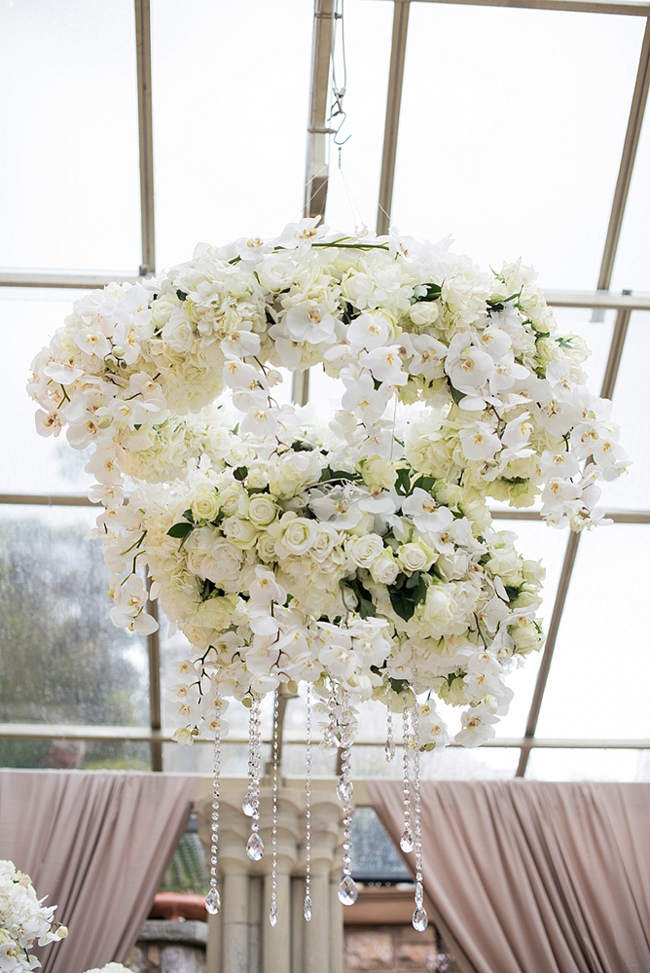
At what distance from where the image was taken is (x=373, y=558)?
1.29 m

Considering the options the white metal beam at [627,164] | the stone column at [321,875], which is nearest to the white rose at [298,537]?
the white metal beam at [627,164]

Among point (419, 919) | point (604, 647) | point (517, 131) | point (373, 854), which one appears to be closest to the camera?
point (419, 919)

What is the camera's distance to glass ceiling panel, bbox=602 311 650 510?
5090 millimetres

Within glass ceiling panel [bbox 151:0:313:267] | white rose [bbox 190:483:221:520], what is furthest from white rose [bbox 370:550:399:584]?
glass ceiling panel [bbox 151:0:313:267]

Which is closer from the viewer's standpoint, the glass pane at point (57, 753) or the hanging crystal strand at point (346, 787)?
the hanging crystal strand at point (346, 787)

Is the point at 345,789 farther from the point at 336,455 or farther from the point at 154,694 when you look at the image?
the point at 154,694

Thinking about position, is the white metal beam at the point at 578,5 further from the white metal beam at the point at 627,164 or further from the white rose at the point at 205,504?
the white rose at the point at 205,504

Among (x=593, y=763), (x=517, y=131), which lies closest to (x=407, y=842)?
(x=517, y=131)

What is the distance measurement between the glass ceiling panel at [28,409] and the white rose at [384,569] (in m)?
3.63

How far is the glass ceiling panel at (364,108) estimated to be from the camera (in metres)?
4.29

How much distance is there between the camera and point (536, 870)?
5.35 meters

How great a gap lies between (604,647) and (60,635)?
3.16m

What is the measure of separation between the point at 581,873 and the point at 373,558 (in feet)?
15.7

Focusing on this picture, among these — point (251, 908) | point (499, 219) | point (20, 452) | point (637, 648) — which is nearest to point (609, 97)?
point (499, 219)
